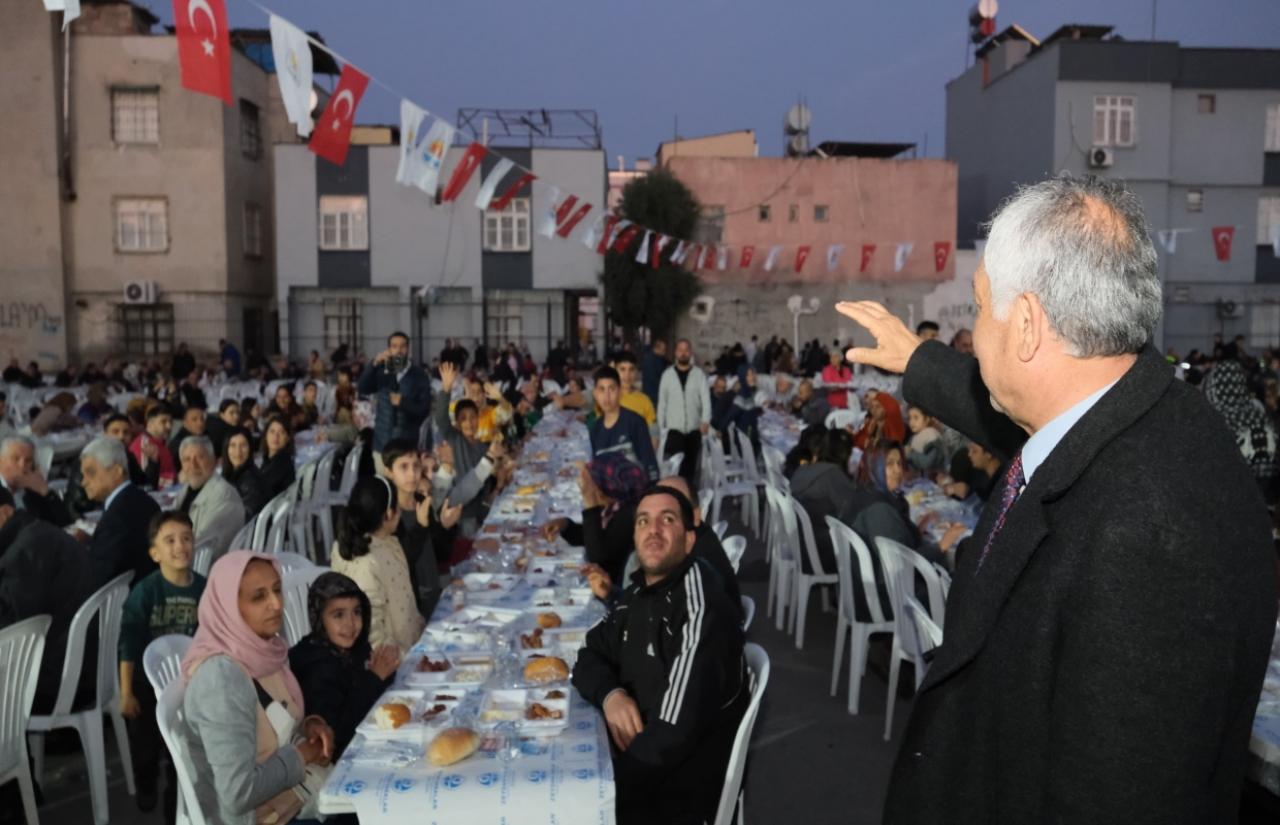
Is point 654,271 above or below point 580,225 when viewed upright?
below

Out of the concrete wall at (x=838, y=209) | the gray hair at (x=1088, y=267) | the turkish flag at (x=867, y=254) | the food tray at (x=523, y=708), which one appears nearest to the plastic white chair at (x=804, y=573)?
the food tray at (x=523, y=708)

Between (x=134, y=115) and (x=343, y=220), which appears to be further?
(x=343, y=220)

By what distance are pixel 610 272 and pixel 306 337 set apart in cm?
868

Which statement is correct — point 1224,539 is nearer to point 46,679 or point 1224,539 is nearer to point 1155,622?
point 1155,622

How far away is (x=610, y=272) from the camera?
28.1 m

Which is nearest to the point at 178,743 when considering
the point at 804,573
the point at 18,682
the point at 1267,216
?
the point at 18,682

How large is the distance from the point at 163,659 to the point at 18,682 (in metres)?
0.77

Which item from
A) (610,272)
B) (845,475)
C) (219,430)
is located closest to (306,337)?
(610,272)

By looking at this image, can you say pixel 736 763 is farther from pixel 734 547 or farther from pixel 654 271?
pixel 654 271

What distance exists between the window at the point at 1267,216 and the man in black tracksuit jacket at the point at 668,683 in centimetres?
3202

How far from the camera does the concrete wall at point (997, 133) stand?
93.2 feet

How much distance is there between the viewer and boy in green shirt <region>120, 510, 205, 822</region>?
14.1ft

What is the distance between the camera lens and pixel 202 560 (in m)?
5.55

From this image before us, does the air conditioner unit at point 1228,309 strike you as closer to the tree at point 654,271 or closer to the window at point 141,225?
the tree at point 654,271
